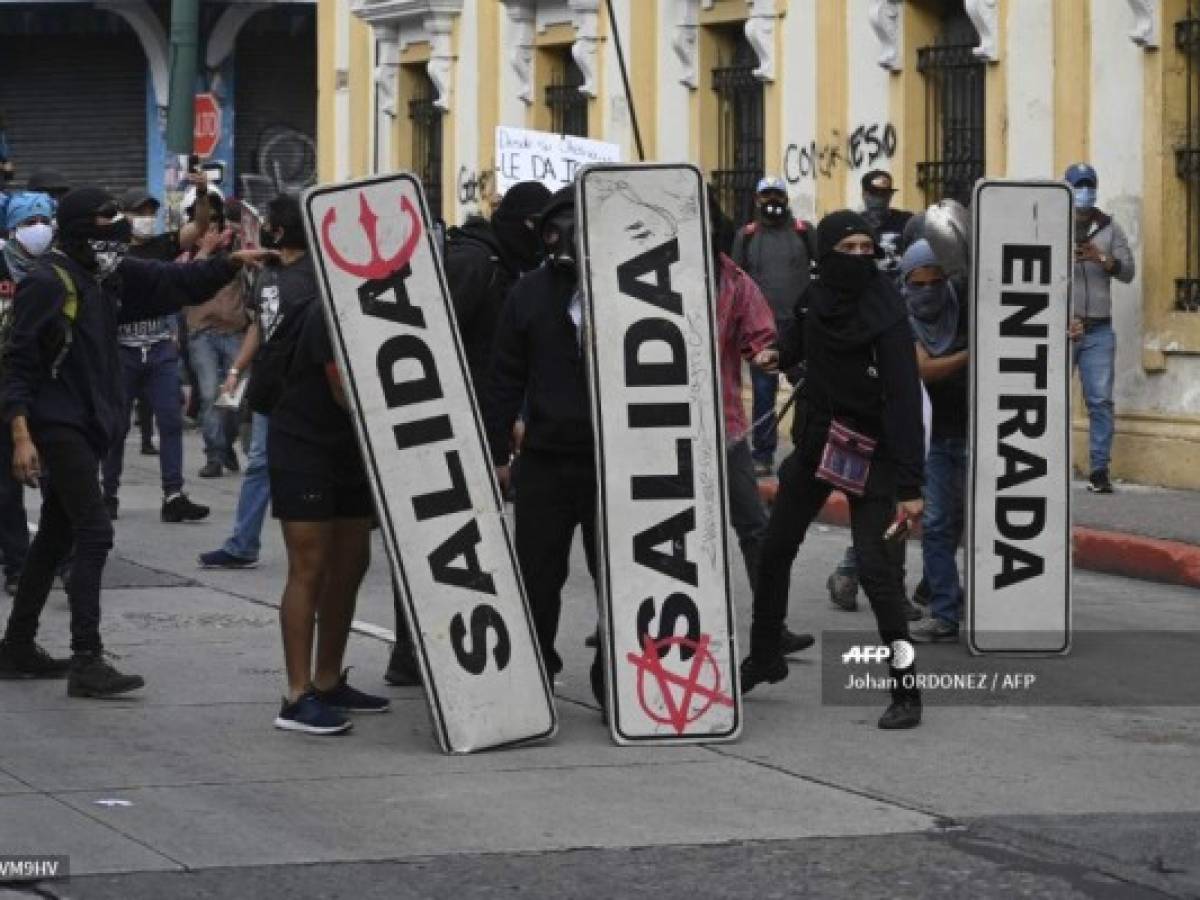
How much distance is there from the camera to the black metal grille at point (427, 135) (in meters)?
29.3

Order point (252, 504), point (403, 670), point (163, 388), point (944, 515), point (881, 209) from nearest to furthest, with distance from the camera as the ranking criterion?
point (403, 670), point (944, 515), point (252, 504), point (163, 388), point (881, 209)

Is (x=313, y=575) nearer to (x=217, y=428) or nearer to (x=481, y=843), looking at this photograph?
(x=481, y=843)

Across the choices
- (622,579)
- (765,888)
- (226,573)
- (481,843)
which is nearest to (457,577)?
(622,579)

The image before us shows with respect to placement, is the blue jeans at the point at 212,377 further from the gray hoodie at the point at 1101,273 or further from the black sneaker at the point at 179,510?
the gray hoodie at the point at 1101,273

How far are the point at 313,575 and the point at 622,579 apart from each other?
3.28 ft

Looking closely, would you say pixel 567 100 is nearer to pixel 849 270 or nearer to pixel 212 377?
pixel 212 377

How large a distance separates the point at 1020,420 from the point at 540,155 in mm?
7987

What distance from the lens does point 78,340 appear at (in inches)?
404

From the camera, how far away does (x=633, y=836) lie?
788cm

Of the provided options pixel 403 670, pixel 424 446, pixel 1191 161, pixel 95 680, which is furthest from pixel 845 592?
pixel 1191 161

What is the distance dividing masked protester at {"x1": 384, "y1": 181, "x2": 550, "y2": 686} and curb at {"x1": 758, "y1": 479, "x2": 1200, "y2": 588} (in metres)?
4.19

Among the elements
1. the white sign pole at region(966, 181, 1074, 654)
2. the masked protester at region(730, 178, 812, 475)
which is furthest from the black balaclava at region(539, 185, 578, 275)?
the masked protester at region(730, 178, 812, 475)

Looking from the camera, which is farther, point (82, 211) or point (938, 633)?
point (938, 633)

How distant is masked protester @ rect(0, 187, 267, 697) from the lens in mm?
10164
